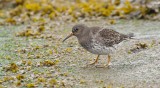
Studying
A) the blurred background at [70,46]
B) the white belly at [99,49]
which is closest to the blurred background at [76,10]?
the blurred background at [70,46]

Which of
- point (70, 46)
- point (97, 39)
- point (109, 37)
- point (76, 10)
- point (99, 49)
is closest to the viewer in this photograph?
point (99, 49)

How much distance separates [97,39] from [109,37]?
35 centimetres

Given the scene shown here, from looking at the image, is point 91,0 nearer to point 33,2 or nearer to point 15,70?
point 33,2

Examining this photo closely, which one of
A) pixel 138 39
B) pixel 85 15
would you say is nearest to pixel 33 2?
pixel 85 15

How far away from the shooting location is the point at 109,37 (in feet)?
33.6

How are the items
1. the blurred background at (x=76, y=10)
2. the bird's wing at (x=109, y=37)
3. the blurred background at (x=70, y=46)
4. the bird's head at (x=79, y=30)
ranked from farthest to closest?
the blurred background at (x=76, y=10), the bird's head at (x=79, y=30), the bird's wing at (x=109, y=37), the blurred background at (x=70, y=46)

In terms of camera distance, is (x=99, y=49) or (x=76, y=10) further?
(x=76, y=10)

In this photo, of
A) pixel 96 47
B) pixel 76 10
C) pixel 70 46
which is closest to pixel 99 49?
pixel 96 47

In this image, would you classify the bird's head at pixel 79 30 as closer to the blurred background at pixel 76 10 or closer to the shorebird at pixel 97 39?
the shorebird at pixel 97 39

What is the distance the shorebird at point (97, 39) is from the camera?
9.91 meters

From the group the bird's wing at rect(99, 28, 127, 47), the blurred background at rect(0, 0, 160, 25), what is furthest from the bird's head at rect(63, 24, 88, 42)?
the blurred background at rect(0, 0, 160, 25)

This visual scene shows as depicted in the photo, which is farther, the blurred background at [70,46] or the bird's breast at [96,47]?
the bird's breast at [96,47]

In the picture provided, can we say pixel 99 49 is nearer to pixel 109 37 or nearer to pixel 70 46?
pixel 109 37

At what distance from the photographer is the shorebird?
9906mm
